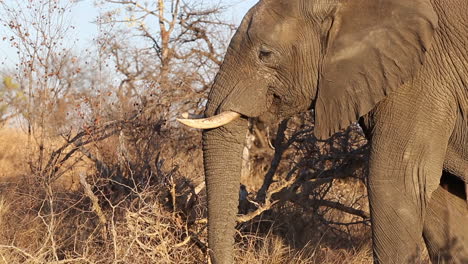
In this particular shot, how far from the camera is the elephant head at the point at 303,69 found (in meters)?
4.83

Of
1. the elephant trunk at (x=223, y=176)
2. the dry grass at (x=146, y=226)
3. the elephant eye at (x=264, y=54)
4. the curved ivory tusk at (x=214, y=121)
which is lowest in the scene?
the dry grass at (x=146, y=226)

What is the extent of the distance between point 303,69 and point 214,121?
0.71 metres

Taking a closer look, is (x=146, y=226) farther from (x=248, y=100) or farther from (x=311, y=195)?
(x=311, y=195)

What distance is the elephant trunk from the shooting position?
16.3 feet

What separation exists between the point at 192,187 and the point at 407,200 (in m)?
1.80

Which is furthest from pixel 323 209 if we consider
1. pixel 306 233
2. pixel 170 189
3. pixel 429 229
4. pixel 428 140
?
pixel 428 140

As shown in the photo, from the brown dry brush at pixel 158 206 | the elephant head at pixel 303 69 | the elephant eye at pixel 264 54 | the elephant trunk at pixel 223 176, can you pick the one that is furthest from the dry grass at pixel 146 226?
the elephant eye at pixel 264 54

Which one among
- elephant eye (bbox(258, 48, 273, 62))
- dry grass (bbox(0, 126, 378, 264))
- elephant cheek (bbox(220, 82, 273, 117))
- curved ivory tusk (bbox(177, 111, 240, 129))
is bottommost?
dry grass (bbox(0, 126, 378, 264))

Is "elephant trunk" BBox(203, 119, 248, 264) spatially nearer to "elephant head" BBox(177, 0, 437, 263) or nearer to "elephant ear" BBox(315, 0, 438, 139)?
"elephant head" BBox(177, 0, 437, 263)

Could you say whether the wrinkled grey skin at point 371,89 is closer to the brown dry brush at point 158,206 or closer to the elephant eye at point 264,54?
the elephant eye at point 264,54

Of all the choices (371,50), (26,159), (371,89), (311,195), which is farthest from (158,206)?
(26,159)

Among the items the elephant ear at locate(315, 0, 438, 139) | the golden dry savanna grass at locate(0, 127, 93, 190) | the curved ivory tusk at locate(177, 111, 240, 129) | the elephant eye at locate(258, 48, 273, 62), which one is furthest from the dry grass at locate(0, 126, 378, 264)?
the elephant ear at locate(315, 0, 438, 139)

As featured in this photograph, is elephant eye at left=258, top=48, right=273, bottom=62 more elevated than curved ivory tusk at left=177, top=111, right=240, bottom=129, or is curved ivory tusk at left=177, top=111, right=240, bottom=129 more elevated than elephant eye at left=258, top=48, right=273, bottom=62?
elephant eye at left=258, top=48, right=273, bottom=62

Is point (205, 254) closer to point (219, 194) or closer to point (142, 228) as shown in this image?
point (142, 228)
